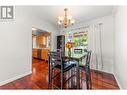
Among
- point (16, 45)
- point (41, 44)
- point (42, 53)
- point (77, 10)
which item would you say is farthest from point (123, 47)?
point (41, 44)

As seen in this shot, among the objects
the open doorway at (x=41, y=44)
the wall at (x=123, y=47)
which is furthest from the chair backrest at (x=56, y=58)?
the open doorway at (x=41, y=44)

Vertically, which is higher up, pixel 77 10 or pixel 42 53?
pixel 77 10

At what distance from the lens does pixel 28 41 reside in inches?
131

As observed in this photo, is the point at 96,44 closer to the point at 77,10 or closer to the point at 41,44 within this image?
the point at 77,10

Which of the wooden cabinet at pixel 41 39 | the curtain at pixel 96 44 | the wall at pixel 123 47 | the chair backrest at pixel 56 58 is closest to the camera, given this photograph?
the wall at pixel 123 47

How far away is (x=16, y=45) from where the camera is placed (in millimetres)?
2826

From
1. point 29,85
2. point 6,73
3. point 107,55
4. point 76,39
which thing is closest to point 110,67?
point 107,55

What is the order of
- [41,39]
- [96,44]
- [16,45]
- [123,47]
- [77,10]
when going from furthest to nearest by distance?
[41,39] < [96,44] < [77,10] < [16,45] < [123,47]

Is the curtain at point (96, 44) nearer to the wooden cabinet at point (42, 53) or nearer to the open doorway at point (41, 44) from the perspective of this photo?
the open doorway at point (41, 44)

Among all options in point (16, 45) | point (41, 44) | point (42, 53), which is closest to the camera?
point (16, 45)

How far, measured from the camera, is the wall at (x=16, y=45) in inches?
96.9

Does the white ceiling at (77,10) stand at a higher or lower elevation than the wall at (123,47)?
higher

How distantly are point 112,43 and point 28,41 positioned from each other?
311cm
